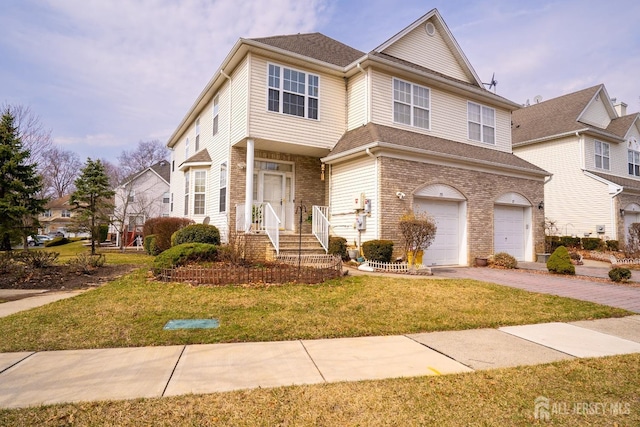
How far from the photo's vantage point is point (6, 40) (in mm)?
14523

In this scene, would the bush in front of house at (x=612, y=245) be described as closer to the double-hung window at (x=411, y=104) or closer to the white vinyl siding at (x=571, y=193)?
the white vinyl siding at (x=571, y=193)

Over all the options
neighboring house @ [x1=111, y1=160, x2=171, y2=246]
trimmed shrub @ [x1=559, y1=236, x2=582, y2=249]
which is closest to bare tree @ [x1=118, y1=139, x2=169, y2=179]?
neighboring house @ [x1=111, y1=160, x2=171, y2=246]

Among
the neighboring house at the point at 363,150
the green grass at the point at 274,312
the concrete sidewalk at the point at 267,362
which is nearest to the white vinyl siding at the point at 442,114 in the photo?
the neighboring house at the point at 363,150

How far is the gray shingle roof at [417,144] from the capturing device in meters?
11.8

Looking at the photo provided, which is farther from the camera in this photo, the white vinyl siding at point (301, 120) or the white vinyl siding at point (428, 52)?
the white vinyl siding at point (428, 52)

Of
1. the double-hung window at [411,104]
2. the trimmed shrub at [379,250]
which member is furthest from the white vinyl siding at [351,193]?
the double-hung window at [411,104]

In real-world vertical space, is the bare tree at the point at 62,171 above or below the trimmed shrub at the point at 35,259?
above

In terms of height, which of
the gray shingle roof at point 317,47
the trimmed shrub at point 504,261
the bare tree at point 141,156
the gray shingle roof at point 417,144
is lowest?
the trimmed shrub at point 504,261

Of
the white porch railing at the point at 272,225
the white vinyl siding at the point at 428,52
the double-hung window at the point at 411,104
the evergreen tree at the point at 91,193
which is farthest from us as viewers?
the evergreen tree at the point at 91,193

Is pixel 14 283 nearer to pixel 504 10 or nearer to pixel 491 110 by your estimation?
pixel 504 10

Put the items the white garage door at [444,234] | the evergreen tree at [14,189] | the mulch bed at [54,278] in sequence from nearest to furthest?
the mulch bed at [54,278], the evergreen tree at [14,189], the white garage door at [444,234]

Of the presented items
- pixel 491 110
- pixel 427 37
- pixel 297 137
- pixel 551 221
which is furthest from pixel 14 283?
pixel 551 221

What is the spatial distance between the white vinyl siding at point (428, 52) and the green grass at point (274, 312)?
34.0 feet

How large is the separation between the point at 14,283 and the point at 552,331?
427 inches
